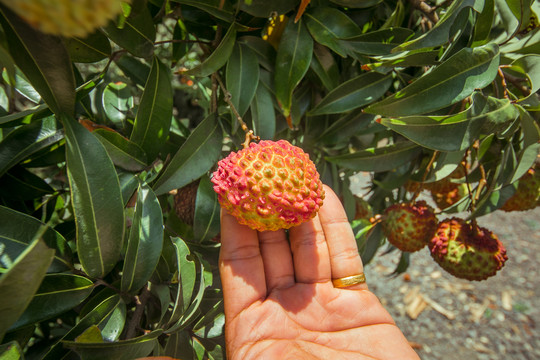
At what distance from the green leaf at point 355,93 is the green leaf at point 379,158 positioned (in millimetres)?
140

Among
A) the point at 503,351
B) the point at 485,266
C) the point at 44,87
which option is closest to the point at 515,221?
the point at 503,351

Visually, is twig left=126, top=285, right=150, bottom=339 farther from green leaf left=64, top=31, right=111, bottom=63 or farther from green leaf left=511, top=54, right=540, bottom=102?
green leaf left=511, top=54, right=540, bottom=102

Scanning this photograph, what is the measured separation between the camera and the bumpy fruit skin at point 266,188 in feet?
2.51

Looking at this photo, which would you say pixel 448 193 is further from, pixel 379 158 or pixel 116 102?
pixel 116 102

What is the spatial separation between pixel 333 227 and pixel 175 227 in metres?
0.44

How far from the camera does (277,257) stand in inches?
39.3

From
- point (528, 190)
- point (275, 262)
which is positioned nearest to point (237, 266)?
point (275, 262)

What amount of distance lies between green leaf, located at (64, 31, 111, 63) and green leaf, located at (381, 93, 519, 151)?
615 millimetres

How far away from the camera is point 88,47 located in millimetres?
757

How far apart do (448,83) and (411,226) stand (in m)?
0.48

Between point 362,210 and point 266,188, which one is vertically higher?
point 266,188

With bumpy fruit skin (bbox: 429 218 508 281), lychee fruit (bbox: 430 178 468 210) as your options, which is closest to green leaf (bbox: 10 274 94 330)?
bumpy fruit skin (bbox: 429 218 508 281)

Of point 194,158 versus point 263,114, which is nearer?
point 194,158

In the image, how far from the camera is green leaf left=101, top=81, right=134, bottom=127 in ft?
3.34
